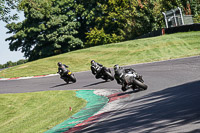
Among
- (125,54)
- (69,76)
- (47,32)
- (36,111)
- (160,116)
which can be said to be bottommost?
(36,111)

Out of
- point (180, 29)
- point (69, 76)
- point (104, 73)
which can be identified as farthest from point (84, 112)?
point (180, 29)

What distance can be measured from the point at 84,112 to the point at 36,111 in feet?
10.1

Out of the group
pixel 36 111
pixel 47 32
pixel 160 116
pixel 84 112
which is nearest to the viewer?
pixel 160 116

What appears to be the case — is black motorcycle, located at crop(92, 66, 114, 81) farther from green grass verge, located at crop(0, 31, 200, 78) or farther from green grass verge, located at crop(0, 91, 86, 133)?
green grass verge, located at crop(0, 31, 200, 78)

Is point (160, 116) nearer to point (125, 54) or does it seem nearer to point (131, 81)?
point (131, 81)

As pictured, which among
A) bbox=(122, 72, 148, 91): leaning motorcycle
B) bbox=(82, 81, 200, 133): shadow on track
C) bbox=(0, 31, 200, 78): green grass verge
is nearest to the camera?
bbox=(82, 81, 200, 133): shadow on track

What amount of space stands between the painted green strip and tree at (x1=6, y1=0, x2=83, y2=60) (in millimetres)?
40391

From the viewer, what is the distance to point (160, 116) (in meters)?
7.14

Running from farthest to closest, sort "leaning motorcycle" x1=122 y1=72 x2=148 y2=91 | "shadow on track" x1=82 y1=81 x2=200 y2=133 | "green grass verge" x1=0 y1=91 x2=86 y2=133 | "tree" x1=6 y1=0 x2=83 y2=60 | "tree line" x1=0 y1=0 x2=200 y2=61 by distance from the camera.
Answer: "tree" x1=6 y1=0 x2=83 y2=60, "tree line" x1=0 y1=0 x2=200 y2=61, "leaning motorcycle" x1=122 y1=72 x2=148 y2=91, "green grass verge" x1=0 y1=91 x2=86 y2=133, "shadow on track" x1=82 y1=81 x2=200 y2=133

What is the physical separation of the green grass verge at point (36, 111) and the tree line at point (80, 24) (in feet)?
114

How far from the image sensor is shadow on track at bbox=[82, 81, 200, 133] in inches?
242

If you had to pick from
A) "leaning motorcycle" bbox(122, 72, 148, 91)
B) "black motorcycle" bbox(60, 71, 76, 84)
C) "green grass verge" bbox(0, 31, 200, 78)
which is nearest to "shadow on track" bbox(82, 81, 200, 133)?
"leaning motorcycle" bbox(122, 72, 148, 91)

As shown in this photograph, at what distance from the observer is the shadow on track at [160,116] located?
6.16 m

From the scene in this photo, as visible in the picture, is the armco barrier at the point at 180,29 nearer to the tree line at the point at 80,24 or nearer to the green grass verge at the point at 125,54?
the green grass verge at the point at 125,54
